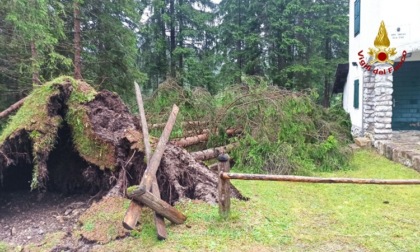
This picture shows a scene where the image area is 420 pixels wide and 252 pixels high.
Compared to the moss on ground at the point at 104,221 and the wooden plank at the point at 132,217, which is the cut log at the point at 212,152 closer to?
the moss on ground at the point at 104,221

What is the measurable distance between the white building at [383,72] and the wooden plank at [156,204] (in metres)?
7.90

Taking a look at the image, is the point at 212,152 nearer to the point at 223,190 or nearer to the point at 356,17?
the point at 223,190

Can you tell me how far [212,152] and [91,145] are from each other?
325cm

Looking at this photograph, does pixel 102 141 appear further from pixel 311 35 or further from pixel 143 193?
pixel 311 35

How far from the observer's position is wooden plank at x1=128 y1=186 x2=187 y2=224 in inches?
134

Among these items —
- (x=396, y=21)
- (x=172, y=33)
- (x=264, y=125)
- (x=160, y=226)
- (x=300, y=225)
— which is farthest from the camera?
(x=172, y=33)

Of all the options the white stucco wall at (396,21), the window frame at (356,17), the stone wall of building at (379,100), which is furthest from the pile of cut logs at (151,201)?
the window frame at (356,17)

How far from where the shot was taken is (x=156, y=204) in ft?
11.8

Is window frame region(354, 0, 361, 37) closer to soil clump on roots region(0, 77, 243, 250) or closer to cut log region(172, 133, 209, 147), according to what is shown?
cut log region(172, 133, 209, 147)

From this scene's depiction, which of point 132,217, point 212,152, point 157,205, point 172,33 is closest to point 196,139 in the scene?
point 212,152

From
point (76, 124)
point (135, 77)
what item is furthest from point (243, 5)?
point (76, 124)

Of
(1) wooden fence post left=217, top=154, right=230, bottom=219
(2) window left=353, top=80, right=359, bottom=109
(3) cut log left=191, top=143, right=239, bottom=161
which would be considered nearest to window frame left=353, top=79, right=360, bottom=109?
(2) window left=353, top=80, right=359, bottom=109

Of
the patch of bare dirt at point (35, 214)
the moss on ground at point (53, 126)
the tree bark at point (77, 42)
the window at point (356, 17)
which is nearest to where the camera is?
the patch of bare dirt at point (35, 214)

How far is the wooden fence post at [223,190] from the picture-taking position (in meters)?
3.91
